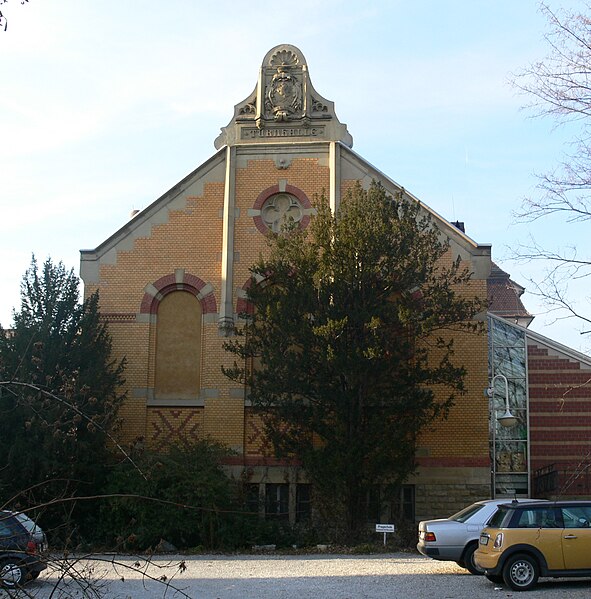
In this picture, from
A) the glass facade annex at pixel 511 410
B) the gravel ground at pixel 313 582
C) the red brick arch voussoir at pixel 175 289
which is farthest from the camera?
the glass facade annex at pixel 511 410

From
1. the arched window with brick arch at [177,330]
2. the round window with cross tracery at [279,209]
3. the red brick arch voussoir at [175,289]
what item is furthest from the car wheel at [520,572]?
the round window with cross tracery at [279,209]

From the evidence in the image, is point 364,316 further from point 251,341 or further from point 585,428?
point 585,428

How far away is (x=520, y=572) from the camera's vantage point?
15.7 meters

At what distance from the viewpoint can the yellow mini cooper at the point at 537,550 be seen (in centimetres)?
1569

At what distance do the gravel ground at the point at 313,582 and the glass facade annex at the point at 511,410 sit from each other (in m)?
10.3

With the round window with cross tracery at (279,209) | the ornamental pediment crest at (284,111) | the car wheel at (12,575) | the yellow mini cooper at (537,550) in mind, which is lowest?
the yellow mini cooper at (537,550)

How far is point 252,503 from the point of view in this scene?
27.1m

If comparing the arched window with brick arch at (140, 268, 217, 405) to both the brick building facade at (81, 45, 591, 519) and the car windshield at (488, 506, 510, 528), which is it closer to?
the brick building facade at (81, 45, 591, 519)

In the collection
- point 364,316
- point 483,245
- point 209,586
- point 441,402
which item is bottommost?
point 209,586

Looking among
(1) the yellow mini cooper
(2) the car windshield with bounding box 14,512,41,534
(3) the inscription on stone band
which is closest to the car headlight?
(1) the yellow mini cooper

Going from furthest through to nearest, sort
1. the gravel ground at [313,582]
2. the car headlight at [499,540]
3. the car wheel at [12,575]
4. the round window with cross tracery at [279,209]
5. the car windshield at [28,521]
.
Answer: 1. the round window with cross tracery at [279,209]
2. the car headlight at [499,540]
3. the gravel ground at [313,582]
4. the car windshield at [28,521]
5. the car wheel at [12,575]

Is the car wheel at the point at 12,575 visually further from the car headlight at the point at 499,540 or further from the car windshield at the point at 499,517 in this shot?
the car windshield at the point at 499,517

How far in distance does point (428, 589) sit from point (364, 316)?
9430 mm

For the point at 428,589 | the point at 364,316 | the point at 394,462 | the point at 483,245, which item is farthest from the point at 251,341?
the point at 428,589
